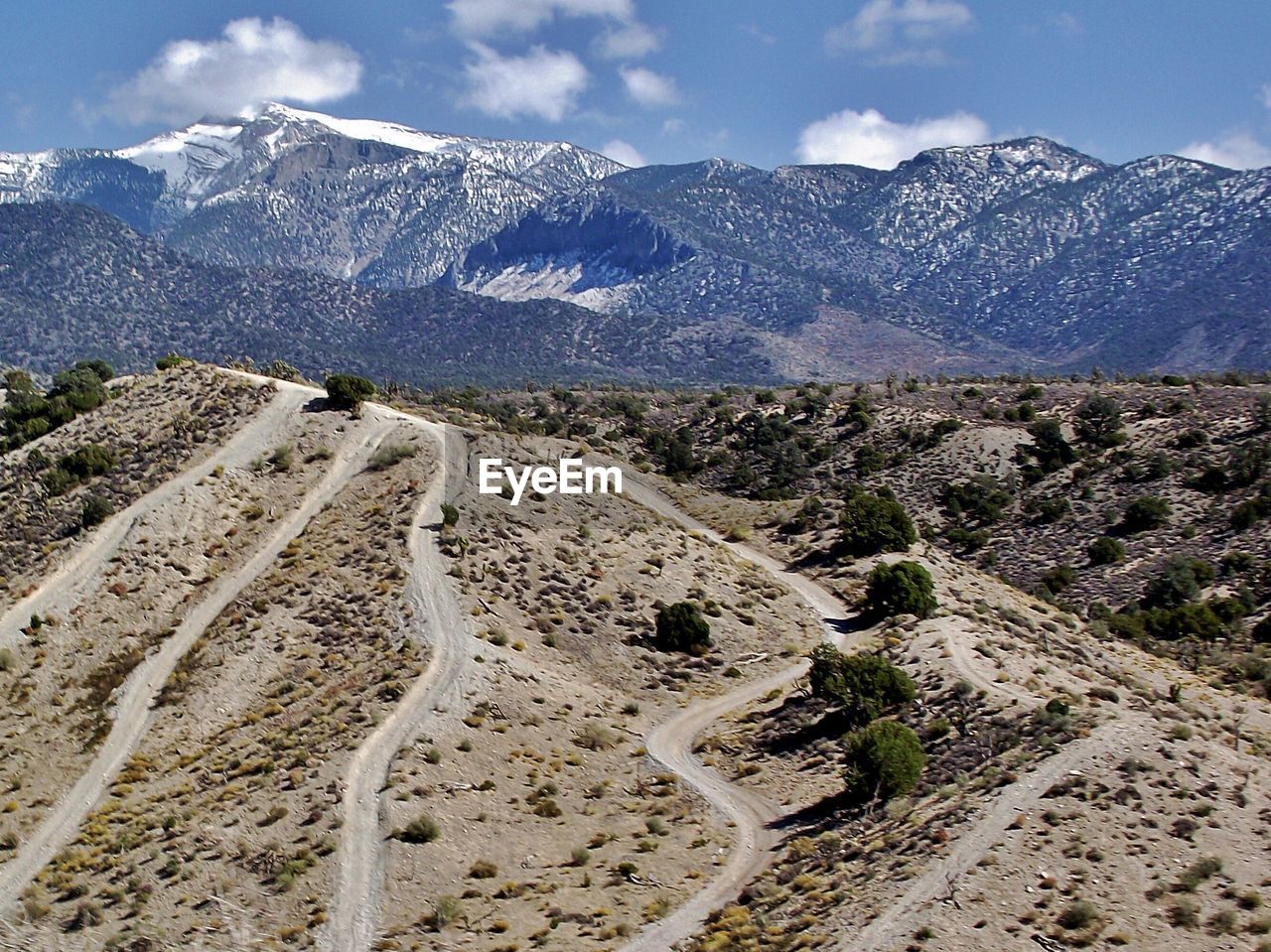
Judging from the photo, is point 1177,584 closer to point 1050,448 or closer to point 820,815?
point 1050,448

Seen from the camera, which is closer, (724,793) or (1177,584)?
(724,793)

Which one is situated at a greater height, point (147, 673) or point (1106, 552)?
point (1106, 552)

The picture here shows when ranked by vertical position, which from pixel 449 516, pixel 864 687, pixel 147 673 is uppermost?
pixel 449 516

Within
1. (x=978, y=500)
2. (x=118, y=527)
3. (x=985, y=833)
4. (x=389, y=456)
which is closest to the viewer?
(x=985, y=833)

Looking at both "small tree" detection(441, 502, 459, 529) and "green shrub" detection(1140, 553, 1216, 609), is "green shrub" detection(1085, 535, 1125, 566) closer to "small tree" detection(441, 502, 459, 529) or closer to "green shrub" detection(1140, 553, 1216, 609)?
"green shrub" detection(1140, 553, 1216, 609)

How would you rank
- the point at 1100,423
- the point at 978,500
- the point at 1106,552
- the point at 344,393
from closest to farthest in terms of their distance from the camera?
the point at 344,393, the point at 1106,552, the point at 978,500, the point at 1100,423

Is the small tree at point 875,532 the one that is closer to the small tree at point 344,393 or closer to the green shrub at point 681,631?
the green shrub at point 681,631

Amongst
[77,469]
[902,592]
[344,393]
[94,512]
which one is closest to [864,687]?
[902,592]

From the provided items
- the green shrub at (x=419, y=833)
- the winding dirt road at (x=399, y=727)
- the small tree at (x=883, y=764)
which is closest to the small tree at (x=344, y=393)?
the winding dirt road at (x=399, y=727)

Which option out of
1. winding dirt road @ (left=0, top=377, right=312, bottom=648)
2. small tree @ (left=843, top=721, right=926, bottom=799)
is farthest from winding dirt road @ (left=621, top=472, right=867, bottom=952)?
winding dirt road @ (left=0, top=377, right=312, bottom=648)
